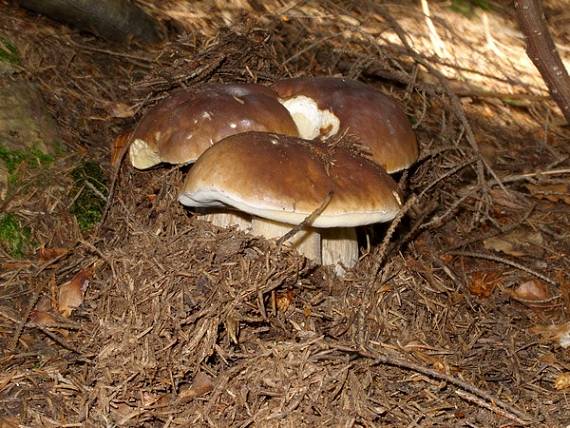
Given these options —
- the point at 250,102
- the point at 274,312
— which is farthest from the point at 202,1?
the point at 274,312

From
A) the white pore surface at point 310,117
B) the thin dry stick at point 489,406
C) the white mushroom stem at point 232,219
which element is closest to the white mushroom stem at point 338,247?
the white mushroom stem at point 232,219

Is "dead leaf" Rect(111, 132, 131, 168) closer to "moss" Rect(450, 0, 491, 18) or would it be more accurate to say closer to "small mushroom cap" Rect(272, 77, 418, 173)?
"small mushroom cap" Rect(272, 77, 418, 173)

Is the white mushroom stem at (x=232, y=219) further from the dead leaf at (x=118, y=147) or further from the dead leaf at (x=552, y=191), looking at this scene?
the dead leaf at (x=552, y=191)

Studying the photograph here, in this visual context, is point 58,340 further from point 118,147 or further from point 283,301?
point 118,147

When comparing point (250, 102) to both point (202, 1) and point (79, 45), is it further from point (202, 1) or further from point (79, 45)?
point (202, 1)

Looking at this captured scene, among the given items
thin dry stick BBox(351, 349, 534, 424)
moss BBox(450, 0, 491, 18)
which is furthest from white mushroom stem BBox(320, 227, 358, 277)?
moss BBox(450, 0, 491, 18)

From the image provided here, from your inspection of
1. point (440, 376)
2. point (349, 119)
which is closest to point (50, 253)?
point (349, 119)
